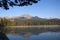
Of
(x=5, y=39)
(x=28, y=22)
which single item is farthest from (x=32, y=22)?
(x=5, y=39)

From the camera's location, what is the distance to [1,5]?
5973 millimetres

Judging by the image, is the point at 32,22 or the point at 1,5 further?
the point at 32,22

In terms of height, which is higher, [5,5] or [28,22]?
[5,5]

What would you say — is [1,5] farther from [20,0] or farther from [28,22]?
[28,22]

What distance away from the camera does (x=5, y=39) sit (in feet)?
24.3

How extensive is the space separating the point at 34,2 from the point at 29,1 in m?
0.17

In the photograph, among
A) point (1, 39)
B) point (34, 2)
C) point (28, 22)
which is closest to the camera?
point (34, 2)

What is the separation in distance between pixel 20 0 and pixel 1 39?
2.24 m

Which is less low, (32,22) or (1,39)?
(1,39)

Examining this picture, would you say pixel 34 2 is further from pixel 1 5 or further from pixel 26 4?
pixel 1 5

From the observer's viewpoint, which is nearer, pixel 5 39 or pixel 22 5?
pixel 22 5

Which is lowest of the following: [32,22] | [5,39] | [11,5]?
[32,22]

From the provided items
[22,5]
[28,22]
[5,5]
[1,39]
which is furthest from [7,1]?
[28,22]

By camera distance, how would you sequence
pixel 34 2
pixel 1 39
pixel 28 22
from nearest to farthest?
1. pixel 34 2
2. pixel 1 39
3. pixel 28 22
